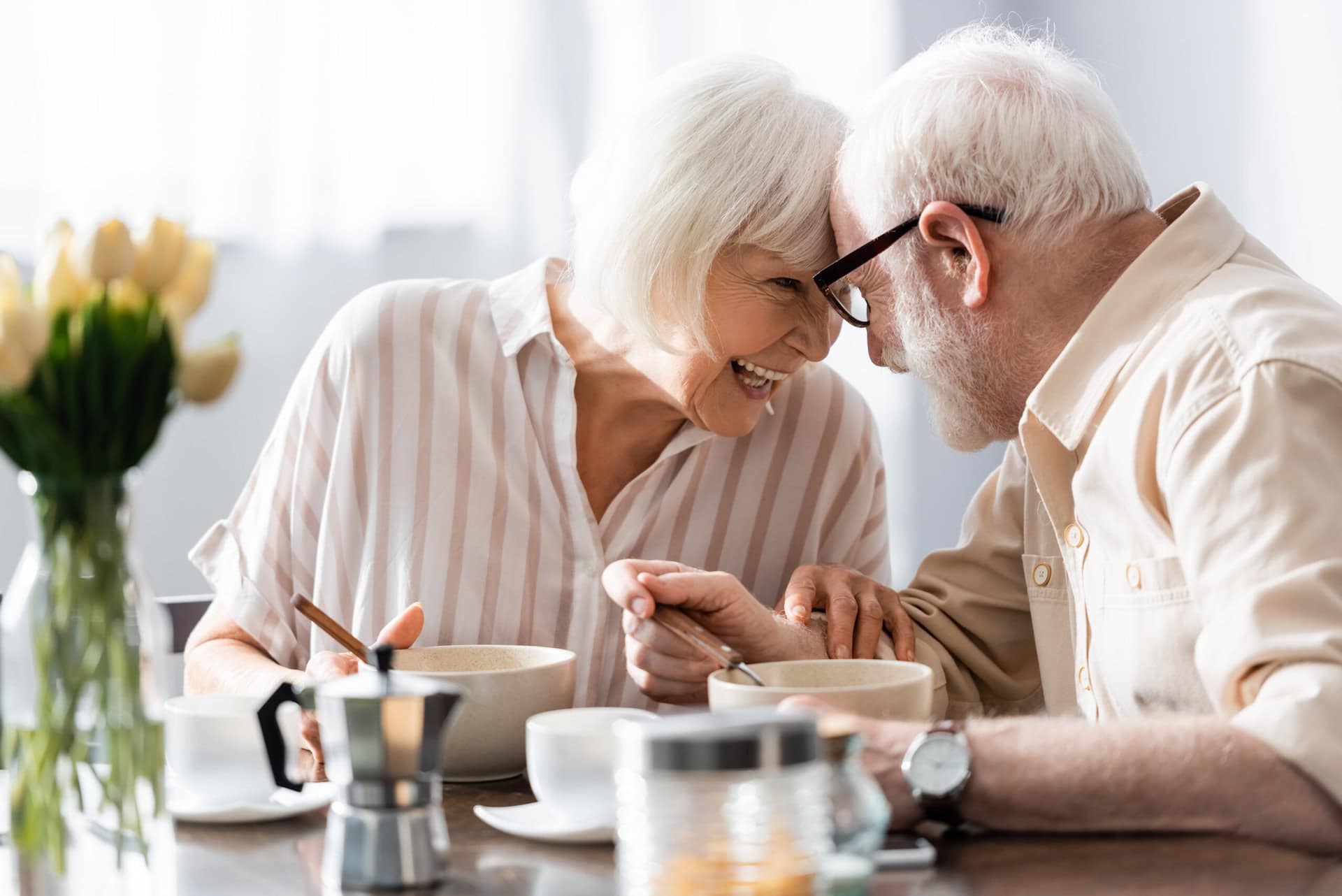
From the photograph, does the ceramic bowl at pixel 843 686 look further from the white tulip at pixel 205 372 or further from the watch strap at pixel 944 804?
the white tulip at pixel 205 372

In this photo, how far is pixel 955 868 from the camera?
87 centimetres

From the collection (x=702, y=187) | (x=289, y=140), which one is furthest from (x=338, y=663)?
(x=289, y=140)

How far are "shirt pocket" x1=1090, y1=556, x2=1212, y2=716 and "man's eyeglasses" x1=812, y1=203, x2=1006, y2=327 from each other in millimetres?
381

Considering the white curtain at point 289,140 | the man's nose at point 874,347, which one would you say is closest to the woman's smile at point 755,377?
the man's nose at point 874,347

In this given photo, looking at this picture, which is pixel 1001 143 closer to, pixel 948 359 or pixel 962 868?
pixel 948 359

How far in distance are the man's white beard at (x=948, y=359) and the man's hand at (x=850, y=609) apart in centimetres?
19

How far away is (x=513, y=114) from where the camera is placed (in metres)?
2.66

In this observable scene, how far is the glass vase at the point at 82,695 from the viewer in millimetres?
755

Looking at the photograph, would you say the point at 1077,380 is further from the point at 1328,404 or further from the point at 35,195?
the point at 35,195

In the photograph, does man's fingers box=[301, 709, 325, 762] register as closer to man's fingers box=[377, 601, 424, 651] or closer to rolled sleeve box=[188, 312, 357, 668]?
man's fingers box=[377, 601, 424, 651]

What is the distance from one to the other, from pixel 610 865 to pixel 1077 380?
0.63 meters

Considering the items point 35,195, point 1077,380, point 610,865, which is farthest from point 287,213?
point 610,865

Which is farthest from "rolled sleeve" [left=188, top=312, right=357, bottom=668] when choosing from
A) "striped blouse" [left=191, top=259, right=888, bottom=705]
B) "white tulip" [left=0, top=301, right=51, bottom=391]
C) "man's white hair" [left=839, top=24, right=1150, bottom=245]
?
"white tulip" [left=0, top=301, right=51, bottom=391]

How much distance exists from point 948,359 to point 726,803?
2.82 ft
